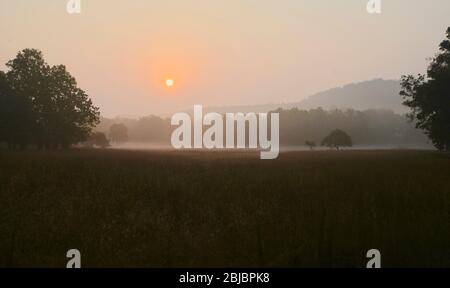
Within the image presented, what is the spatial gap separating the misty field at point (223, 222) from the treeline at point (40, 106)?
28.7 meters

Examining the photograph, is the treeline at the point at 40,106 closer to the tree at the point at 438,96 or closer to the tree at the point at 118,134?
the tree at the point at 438,96

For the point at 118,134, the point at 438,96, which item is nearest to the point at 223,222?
the point at 438,96

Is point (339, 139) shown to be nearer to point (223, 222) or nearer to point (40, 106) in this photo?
point (40, 106)

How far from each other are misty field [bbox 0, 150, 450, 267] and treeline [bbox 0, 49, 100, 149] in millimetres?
28713

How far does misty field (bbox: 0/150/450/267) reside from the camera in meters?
7.20

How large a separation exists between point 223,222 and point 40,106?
39.7 metres

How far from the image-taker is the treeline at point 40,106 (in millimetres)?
39719

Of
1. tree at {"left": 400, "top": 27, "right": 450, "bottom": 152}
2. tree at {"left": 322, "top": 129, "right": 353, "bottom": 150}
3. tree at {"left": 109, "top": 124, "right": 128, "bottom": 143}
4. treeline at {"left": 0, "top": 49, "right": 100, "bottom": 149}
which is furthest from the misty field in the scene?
tree at {"left": 109, "top": 124, "right": 128, "bottom": 143}

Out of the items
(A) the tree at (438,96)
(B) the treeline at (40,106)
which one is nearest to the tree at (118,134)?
(B) the treeline at (40,106)

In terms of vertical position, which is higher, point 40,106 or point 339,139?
point 40,106

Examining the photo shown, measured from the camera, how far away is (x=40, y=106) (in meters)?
42.9

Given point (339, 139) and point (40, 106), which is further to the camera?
point (339, 139)
